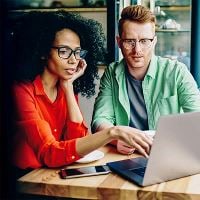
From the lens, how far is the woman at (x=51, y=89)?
1.49 m

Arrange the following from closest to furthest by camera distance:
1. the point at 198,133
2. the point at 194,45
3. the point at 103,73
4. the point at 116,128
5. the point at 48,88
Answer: the point at 198,133
the point at 116,128
the point at 48,88
the point at 103,73
the point at 194,45

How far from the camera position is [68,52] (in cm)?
158

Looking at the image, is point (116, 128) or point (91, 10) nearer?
point (116, 128)

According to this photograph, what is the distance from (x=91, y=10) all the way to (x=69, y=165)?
68 cm

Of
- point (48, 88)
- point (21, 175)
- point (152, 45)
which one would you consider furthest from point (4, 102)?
point (152, 45)

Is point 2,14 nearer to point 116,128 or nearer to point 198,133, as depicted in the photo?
point 116,128

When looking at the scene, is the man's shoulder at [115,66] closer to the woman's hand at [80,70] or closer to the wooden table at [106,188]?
the woman's hand at [80,70]

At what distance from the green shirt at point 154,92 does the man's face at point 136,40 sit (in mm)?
61

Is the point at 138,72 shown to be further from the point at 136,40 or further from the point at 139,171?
the point at 139,171

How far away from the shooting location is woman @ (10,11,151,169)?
149 cm

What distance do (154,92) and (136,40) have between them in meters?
0.27

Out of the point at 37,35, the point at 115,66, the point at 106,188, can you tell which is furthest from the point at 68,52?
the point at 106,188

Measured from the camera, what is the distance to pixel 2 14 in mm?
1479

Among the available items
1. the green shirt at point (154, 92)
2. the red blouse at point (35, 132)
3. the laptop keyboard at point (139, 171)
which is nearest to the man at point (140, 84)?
the green shirt at point (154, 92)
